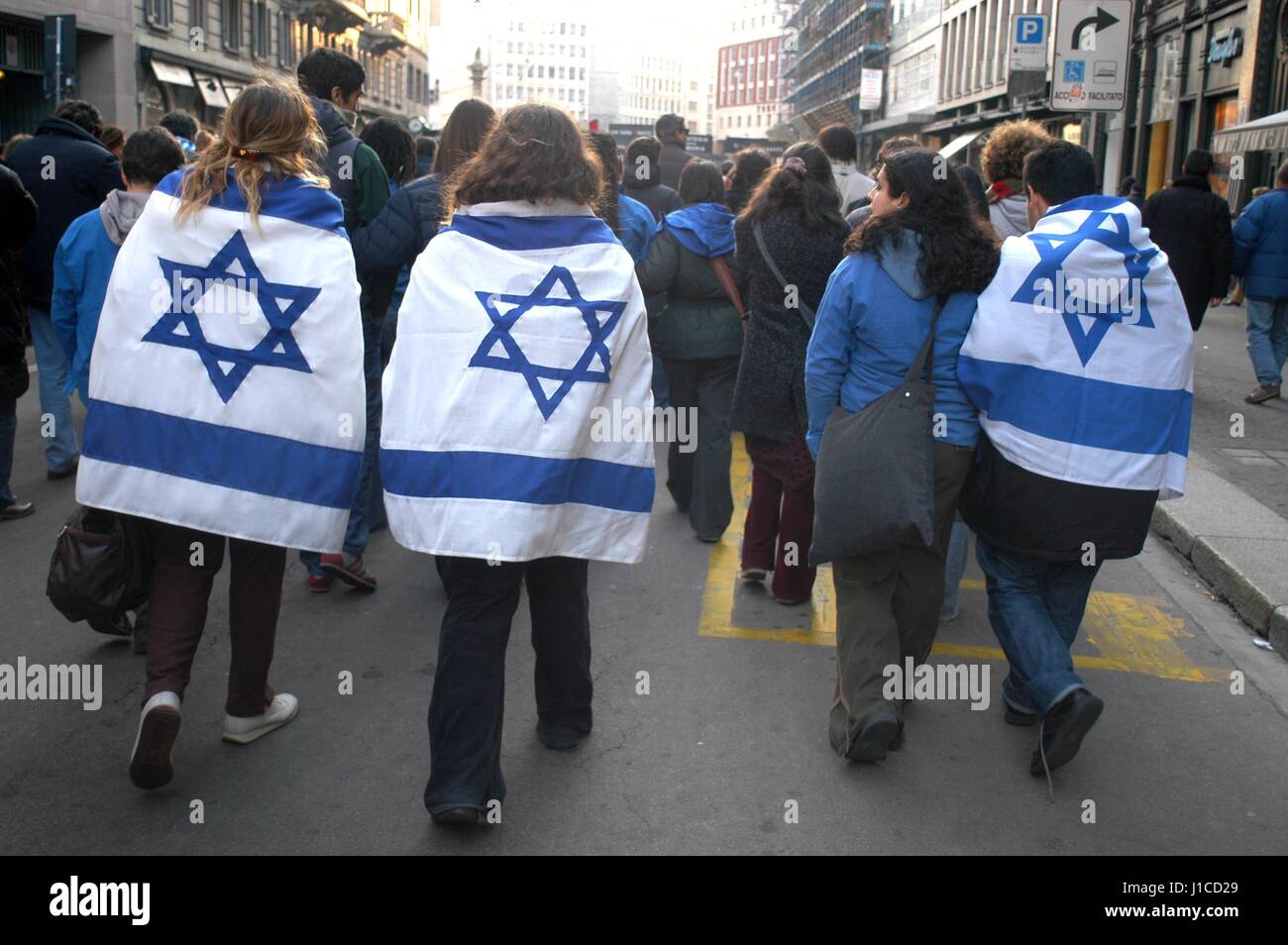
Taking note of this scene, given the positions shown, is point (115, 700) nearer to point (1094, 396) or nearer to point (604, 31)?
point (1094, 396)

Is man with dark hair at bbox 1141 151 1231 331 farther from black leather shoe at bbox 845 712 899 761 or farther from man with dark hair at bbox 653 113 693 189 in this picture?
black leather shoe at bbox 845 712 899 761

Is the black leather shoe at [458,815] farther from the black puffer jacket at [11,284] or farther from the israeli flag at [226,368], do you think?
the black puffer jacket at [11,284]

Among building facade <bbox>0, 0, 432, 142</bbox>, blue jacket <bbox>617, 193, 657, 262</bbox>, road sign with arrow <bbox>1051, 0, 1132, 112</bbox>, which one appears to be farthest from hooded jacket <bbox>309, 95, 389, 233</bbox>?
building facade <bbox>0, 0, 432, 142</bbox>

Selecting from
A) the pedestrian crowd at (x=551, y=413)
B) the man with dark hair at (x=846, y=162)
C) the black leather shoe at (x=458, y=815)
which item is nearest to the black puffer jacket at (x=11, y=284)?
the pedestrian crowd at (x=551, y=413)

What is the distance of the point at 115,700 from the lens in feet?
14.6

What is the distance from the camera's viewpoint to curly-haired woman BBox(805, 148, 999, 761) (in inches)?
154

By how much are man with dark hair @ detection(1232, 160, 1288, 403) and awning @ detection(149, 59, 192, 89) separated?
965 inches

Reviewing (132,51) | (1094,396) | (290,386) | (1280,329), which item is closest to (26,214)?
(290,386)

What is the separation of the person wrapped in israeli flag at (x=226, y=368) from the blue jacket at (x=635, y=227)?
3668 millimetres

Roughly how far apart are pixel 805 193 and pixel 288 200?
8.25 ft

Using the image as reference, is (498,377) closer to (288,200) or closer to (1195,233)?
(288,200)

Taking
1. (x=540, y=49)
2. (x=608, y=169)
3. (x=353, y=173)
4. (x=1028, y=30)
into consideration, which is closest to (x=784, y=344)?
(x=608, y=169)

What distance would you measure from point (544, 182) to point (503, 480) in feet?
2.74

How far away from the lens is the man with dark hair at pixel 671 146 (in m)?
11.2
